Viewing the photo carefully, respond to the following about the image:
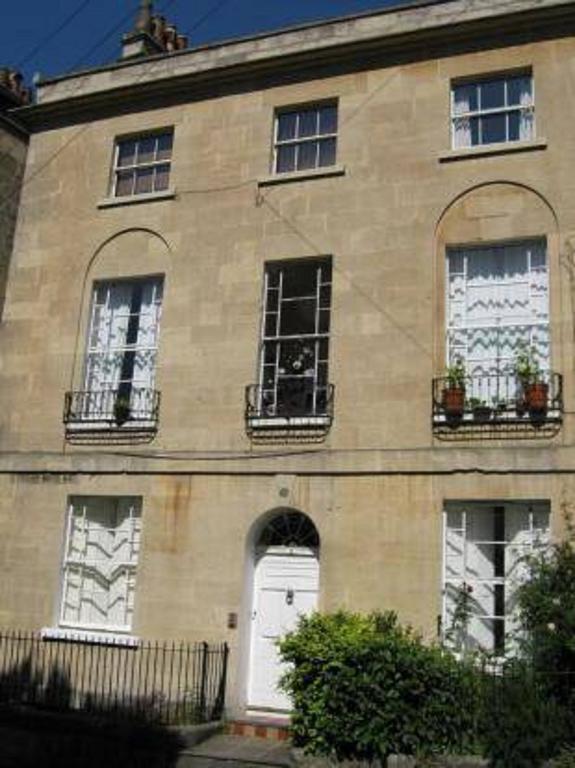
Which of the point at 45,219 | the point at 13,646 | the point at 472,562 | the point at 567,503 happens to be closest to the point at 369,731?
the point at 472,562

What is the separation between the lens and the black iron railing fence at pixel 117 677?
44.9 ft

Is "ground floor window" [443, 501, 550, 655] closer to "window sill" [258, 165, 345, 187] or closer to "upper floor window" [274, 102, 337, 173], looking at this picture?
"window sill" [258, 165, 345, 187]

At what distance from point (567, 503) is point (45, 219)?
34.9 feet

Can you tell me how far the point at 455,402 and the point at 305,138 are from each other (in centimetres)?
542

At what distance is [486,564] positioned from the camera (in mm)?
13078

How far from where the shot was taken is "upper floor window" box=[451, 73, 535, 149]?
14.6m

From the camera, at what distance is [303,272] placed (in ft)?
51.0

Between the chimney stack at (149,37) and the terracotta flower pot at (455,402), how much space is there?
30.3ft

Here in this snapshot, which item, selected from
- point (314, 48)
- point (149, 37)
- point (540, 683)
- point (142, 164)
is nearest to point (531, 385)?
point (540, 683)

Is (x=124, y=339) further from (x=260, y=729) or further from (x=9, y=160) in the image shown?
(x=260, y=729)

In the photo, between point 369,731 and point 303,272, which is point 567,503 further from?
point 303,272

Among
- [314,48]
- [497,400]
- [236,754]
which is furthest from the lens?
[314,48]

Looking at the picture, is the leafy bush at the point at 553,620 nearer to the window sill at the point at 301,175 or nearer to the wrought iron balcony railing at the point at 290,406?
the wrought iron balcony railing at the point at 290,406

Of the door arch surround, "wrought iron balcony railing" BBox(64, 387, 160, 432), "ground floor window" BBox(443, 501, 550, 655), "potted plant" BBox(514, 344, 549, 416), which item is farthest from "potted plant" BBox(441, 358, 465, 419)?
"wrought iron balcony railing" BBox(64, 387, 160, 432)
